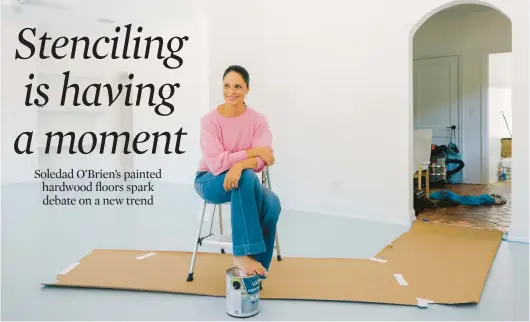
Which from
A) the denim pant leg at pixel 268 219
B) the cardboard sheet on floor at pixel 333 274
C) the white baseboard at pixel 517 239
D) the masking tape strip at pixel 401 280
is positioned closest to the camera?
the denim pant leg at pixel 268 219

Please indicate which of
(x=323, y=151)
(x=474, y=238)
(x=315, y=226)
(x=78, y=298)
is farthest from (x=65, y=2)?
(x=474, y=238)

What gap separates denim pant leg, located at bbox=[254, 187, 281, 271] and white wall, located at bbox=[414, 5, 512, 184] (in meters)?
5.60

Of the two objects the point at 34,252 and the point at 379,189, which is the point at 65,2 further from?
the point at 379,189

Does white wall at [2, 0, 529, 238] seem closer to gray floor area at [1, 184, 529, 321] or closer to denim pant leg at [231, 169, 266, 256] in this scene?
gray floor area at [1, 184, 529, 321]

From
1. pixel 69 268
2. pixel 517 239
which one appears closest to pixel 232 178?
pixel 69 268

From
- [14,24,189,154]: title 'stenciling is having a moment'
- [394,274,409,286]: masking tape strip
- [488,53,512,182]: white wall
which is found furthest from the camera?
[488,53,512,182]: white wall

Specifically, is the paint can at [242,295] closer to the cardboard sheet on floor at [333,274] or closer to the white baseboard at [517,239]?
the cardboard sheet on floor at [333,274]

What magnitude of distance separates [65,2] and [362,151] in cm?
470

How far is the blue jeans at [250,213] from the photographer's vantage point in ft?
7.43

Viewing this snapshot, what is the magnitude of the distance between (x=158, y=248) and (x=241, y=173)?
1.58 meters

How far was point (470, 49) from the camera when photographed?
707 cm

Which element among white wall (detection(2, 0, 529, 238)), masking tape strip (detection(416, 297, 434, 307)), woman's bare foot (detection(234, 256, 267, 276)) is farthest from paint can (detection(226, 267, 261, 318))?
white wall (detection(2, 0, 529, 238))

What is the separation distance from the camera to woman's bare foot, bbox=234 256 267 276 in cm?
228

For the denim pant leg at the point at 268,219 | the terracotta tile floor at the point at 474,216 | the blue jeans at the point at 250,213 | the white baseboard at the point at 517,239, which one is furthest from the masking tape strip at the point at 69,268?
the white baseboard at the point at 517,239
